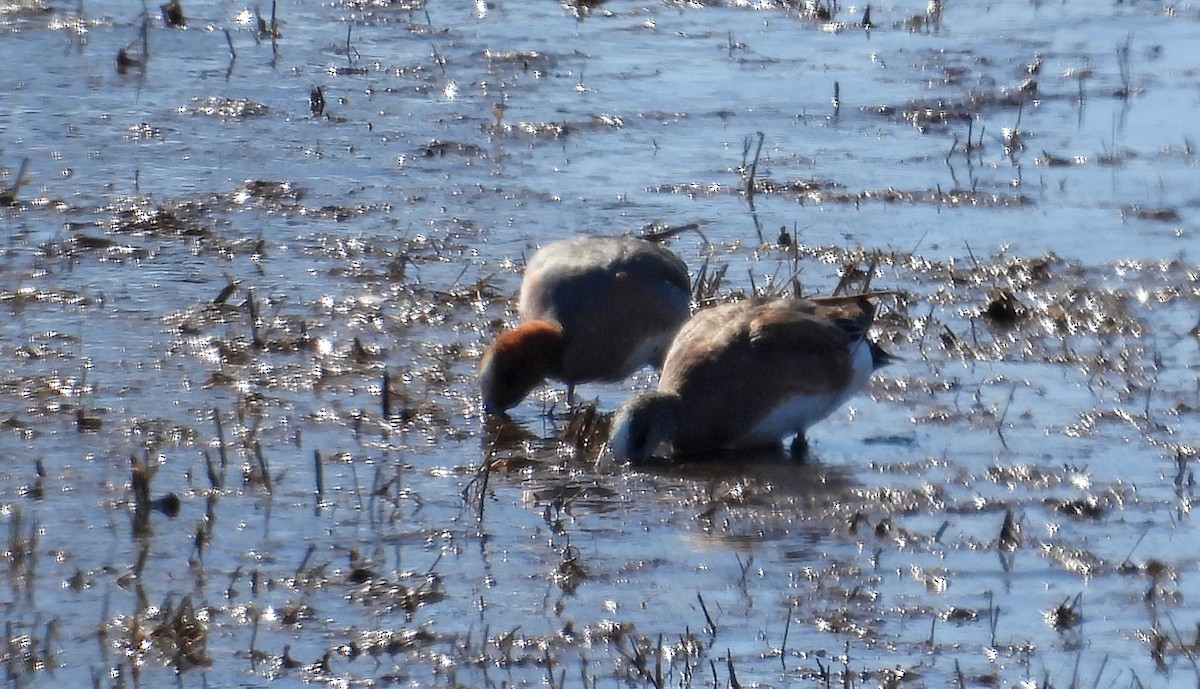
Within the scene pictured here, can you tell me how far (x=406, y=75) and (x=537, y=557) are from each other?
6.45 m

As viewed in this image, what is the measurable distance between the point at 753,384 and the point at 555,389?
1.16 m

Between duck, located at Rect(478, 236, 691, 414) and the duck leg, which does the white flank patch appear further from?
duck, located at Rect(478, 236, 691, 414)

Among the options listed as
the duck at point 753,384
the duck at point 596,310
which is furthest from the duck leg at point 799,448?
the duck at point 596,310

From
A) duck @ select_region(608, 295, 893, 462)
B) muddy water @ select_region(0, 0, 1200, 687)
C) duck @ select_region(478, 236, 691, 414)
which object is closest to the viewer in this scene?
muddy water @ select_region(0, 0, 1200, 687)

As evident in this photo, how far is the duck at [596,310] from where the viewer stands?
717 cm

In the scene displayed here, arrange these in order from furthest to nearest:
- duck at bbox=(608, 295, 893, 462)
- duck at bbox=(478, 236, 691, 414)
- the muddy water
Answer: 1. duck at bbox=(478, 236, 691, 414)
2. duck at bbox=(608, 295, 893, 462)
3. the muddy water

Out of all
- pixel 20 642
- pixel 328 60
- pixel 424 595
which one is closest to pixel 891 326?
pixel 424 595

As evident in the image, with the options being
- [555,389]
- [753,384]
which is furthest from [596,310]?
[753,384]

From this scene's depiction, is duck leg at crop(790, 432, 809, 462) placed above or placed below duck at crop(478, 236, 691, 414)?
below

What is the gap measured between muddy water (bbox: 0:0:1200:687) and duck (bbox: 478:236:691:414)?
23 centimetres

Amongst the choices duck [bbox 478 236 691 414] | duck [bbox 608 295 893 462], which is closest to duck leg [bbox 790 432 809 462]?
duck [bbox 608 295 893 462]

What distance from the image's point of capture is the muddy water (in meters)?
4.98

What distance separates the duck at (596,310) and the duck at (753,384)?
0.45m

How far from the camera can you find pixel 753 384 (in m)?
6.72
